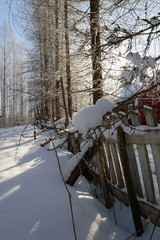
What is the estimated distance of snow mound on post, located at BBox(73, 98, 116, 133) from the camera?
1.54m

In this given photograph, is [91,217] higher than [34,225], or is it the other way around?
[34,225]

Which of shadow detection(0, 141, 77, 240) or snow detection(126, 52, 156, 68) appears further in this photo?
snow detection(126, 52, 156, 68)

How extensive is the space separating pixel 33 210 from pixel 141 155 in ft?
4.35

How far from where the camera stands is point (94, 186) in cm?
328

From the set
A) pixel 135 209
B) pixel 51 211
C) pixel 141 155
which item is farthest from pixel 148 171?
pixel 51 211

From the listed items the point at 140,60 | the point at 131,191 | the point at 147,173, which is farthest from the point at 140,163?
the point at 140,60

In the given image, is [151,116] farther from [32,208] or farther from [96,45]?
[32,208]

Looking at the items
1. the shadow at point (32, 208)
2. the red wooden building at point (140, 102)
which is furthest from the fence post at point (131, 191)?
the shadow at point (32, 208)

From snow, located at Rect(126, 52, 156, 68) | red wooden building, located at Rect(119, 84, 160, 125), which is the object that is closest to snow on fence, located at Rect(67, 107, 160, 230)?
red wooden building, located at Rect(119, 84, 160, 125)

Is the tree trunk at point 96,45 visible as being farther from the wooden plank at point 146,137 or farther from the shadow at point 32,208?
the shadow at point 32,208

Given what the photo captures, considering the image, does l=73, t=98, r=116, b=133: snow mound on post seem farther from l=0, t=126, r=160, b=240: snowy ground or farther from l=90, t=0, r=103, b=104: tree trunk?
l=0, t=126, r=160, b=240: snowy ground

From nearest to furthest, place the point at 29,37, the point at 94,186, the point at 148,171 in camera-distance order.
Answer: the point at 148,171 < the point at 94,186 < the point at 29,37

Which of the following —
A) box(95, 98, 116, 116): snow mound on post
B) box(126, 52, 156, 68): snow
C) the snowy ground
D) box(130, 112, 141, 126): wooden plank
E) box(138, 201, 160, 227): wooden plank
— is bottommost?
box(138, 201, 160, 227): wooden plank

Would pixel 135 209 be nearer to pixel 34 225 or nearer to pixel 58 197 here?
pixel 58 197
